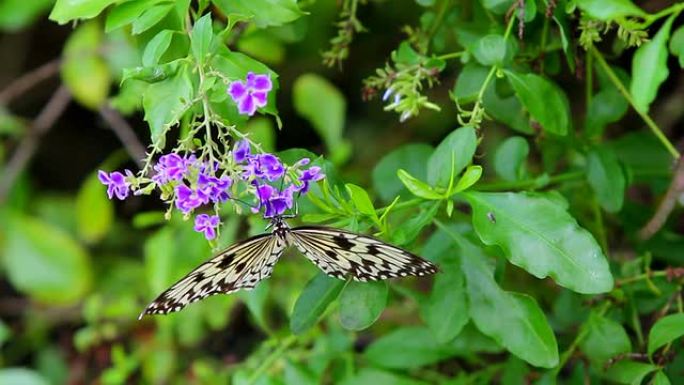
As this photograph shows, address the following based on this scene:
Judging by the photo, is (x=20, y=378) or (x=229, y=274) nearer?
(x=229, y=274)

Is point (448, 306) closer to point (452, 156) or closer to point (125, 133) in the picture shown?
point (452, 156)

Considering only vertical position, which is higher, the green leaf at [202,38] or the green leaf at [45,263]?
the green leaf at [202,38]

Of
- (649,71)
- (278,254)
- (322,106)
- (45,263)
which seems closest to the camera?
(649,71)

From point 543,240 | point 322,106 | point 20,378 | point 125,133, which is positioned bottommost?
point 20,378

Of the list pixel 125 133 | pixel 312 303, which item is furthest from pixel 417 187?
pixel 125 133

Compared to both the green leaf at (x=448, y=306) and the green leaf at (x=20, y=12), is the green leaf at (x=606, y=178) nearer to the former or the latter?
the green leaf at (x=448, y=306)

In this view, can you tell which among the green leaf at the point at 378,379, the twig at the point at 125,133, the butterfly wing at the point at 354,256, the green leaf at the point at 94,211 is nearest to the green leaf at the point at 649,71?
the butterfly wing at the point at 354,256
